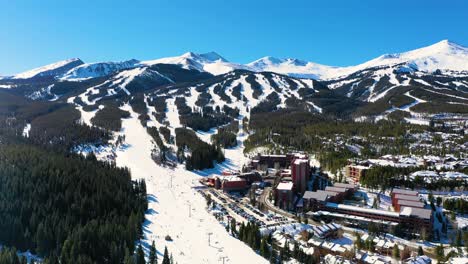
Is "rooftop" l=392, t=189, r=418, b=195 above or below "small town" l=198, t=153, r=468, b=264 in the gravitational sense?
above

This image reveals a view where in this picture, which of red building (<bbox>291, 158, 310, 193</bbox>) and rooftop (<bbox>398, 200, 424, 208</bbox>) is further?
red building (<bbox>291, 158, 310, 193</bbox>)

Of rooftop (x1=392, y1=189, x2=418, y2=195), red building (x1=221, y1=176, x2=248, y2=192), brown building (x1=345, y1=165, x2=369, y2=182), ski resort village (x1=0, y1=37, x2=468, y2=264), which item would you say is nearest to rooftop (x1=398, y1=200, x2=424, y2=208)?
ski resort village (x1=0, y1=37, x2=468, y2=264)

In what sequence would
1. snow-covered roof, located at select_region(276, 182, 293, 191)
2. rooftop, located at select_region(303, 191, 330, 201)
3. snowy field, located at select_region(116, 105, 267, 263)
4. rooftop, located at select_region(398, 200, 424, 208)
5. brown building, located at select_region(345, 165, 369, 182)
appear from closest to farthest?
snowy field, located at select_region(116, 105, 267, 263) → rooftop, located at select_region(398, 200, 424, 208) → rooftop, located at select_region(303, 191, 330, 201) → snow-covered roof, located at select_region(276, 182, 293, 191) → brown building, located at select_region(345, 165, 369, 182)

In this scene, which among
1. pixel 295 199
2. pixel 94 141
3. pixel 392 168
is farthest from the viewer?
pixel 94 141

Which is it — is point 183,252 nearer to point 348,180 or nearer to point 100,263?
point 100,263

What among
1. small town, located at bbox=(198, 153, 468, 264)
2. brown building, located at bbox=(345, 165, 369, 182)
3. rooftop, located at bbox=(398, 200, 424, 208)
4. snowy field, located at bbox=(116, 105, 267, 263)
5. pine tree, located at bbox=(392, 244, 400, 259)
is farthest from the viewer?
brown building, located at bbox=(345, 165, 369, 182)

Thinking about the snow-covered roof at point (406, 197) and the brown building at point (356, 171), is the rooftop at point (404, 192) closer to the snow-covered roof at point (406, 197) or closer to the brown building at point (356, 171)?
the snow-covered roof at point (406, 197)

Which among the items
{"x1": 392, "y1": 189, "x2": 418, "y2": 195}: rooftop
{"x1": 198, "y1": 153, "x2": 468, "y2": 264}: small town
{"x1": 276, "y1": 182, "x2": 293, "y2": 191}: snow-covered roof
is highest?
{"x1": 276, "y1": 182, "x2": 293, "y2": 191}: snow-covered roof

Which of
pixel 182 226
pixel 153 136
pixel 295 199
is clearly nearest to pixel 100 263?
pixel 182 226

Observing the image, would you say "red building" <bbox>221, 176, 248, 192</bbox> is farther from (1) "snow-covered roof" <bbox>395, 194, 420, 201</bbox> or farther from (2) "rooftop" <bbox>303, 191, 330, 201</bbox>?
(1) "snow-covered roof" <bbox>395, 194, 420, 201</bbox>

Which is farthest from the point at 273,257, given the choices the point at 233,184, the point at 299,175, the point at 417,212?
the point at 233,184
